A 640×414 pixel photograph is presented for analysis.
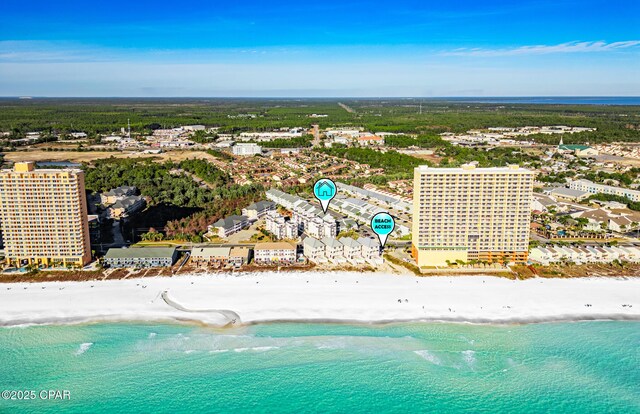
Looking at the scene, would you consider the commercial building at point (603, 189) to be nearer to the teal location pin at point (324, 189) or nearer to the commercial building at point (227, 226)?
the teal location pin at point (324, 189)

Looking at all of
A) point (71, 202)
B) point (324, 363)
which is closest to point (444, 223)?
point (324, 363)

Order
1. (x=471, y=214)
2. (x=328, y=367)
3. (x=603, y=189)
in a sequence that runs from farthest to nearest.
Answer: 1. (x=603, y=189)
2. (x=471, y=214)
3. (x=328, y=367)

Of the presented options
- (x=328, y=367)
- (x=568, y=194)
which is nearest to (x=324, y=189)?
(x=328, y=367)

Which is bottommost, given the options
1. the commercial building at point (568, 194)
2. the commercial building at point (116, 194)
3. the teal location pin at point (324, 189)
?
the commercial building at point (568, 194)

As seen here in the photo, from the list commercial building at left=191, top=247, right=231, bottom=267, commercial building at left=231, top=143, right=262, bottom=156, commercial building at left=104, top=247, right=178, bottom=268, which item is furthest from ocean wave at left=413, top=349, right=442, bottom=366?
commercial building at left=231, top=143, right=262, bottom=156

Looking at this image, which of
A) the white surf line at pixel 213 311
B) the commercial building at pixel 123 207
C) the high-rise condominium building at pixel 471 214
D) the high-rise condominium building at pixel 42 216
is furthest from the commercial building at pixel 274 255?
the commercial building at pixel 123 207

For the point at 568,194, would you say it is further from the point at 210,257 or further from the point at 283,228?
the point at 210,257
